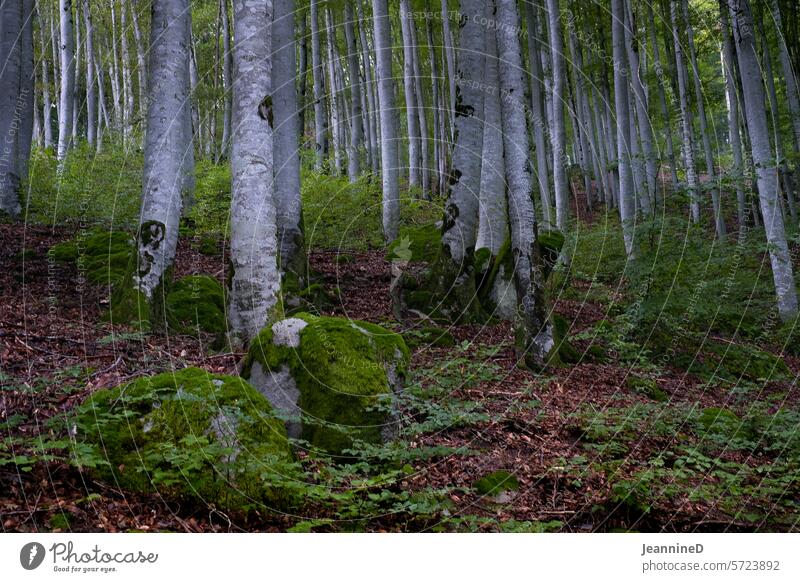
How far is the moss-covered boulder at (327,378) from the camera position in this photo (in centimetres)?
570

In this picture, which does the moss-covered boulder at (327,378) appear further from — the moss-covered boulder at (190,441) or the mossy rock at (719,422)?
the mossy rock at (719,422)

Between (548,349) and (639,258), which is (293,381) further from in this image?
(639,258)

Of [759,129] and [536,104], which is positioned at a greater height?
[536,104]

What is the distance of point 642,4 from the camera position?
2528 cm

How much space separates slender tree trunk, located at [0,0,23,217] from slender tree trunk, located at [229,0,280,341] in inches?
382

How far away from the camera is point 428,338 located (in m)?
9.78

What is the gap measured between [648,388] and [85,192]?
1435 centimetres

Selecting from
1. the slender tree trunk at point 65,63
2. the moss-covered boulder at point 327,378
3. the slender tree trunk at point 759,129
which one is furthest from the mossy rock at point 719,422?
the slender tree trunk at point 65,63

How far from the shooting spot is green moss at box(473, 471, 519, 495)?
518 centimetres

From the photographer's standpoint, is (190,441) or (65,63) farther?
(65,63)

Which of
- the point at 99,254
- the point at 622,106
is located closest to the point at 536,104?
the point at 622,106

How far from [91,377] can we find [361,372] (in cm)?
256

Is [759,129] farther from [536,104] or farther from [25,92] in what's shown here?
[25,92]

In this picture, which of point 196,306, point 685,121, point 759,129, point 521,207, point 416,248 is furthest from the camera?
point 685,121
